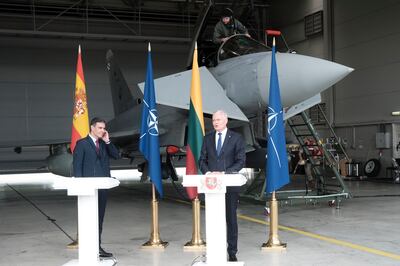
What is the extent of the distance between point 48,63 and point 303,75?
18.6 m

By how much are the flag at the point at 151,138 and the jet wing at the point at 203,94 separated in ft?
5.03

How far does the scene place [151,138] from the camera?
262 inches

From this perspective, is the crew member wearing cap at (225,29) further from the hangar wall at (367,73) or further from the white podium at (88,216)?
the hangar wall at (367,73)

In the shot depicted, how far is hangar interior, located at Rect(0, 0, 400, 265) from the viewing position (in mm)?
6406

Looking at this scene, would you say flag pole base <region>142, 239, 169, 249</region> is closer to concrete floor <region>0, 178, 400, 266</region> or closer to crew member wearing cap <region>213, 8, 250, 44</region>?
concrete floor <region>0, 178, 400, 266</region>

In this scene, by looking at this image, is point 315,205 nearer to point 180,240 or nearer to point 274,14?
point 180,240

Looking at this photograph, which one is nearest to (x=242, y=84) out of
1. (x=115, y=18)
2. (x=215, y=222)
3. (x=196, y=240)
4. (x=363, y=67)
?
(x=196, y=240)

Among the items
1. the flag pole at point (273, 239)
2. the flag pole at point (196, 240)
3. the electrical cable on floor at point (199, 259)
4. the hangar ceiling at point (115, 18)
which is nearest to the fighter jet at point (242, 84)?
the flag pole at point (196, 240)

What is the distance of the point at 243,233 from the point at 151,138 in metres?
2.03

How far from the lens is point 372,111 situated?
1859 centimetres

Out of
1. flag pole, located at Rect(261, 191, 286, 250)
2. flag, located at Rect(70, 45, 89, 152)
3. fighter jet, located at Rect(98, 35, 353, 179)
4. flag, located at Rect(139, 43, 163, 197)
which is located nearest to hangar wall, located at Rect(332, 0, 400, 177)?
fighter jet, located at Rect(98, 35, 353, 179)

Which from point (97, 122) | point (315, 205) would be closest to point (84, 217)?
point (97, 122)

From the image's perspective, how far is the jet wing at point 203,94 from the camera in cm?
843

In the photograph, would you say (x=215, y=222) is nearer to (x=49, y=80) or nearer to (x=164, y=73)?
(x=49, y=80)
